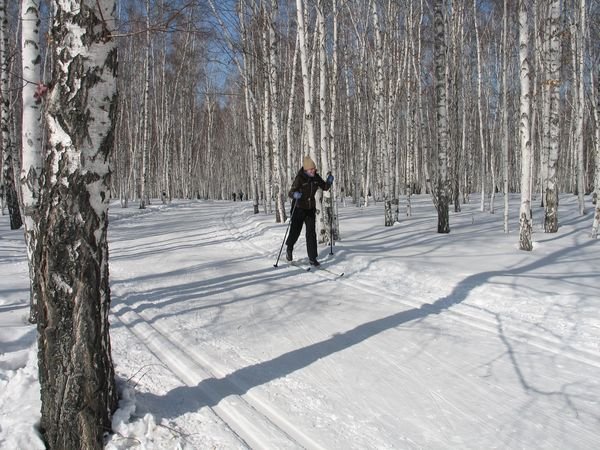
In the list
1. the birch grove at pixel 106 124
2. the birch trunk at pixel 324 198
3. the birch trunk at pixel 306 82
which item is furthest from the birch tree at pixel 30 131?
the birch trunk at pixel 324 198

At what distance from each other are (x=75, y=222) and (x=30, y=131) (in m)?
3.31

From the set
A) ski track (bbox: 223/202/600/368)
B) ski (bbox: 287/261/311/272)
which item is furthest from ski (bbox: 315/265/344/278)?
ski (bbox: 287/261/311/272)

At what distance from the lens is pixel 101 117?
2652 millimetres

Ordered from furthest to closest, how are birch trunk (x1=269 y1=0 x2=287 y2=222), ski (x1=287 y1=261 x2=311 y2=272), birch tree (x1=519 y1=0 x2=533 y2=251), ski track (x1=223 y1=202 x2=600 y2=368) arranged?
birch trunk (x1=269 y1=0 x2=287 y2=222) → birch tree (x1=519 y1=0 x2=533 y2=251) → ski (x1=287 y1=261 x2=311 y2=272) → ski track (x1=223 y1=202 x2=600 y2=368)

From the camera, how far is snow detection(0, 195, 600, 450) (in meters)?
2.86

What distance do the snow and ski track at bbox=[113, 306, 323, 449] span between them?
13mm

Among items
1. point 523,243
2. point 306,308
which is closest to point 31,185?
point 306,308

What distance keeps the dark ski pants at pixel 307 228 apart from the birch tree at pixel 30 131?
→ 4.29 metres

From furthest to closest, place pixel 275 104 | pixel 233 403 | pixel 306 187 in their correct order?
1. pixel 275 104
2. pixel 306 187
3. pixel 233 403

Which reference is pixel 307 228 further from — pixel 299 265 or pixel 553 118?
pixel 553 118

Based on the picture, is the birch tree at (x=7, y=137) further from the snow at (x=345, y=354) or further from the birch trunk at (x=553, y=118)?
the birch trunk at (x=553, y=118)

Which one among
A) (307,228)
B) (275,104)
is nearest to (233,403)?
(307,228)

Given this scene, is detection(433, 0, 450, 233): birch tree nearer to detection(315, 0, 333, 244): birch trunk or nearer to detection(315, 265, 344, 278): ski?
detection(315, 0, 333, 244): birch trunk

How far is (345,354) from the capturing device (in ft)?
13.5
